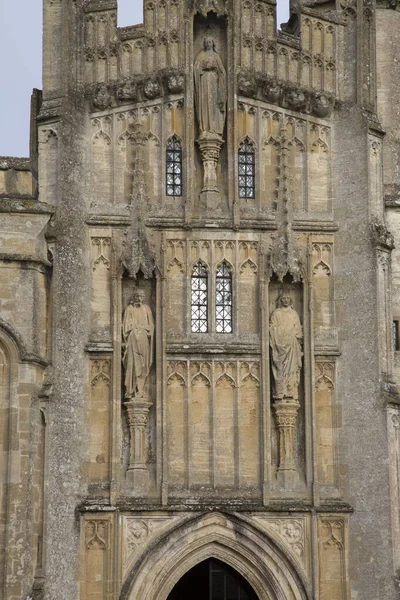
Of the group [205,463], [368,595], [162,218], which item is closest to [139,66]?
[162,218]

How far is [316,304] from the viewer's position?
90.0 ft

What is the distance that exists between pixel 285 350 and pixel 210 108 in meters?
4.07

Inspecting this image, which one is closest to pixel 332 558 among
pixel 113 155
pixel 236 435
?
pixel 236 435

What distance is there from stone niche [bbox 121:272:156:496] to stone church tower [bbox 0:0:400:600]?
0.11 feet

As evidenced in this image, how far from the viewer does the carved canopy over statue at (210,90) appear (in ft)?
90.6

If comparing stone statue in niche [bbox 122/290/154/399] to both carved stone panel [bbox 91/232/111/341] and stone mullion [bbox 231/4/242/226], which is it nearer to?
carved stone panel [bbox 91/232/111/341]

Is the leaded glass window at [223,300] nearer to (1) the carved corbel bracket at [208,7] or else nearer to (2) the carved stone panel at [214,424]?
(2) the carved stone panel at [214,424]

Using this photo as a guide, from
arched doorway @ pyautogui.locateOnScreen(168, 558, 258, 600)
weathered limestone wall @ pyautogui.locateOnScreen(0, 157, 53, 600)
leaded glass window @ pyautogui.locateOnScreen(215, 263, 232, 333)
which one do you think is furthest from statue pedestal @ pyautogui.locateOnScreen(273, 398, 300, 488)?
weathered limestone wall @ pyautogui.locateOnScreen(0, 157, 53, 600)

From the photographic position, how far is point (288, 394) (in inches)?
1057

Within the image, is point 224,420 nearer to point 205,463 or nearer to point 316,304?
point 205,463

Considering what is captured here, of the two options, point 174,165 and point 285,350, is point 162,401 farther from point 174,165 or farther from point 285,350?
point 174,165

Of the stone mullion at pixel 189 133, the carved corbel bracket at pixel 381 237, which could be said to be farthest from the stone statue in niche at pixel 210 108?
the carved corbel bracket at pixel 381 237

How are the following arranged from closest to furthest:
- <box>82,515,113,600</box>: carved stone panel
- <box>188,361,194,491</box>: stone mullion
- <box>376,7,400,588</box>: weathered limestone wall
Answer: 1. <box>82,515,113,600</box>: carved stone panel
2. <box>188,361,194,491</box>: stone mullion
3. <box>376,7,400,588</box>: weathered limestone wall

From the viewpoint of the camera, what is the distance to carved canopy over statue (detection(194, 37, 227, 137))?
27.6 m
